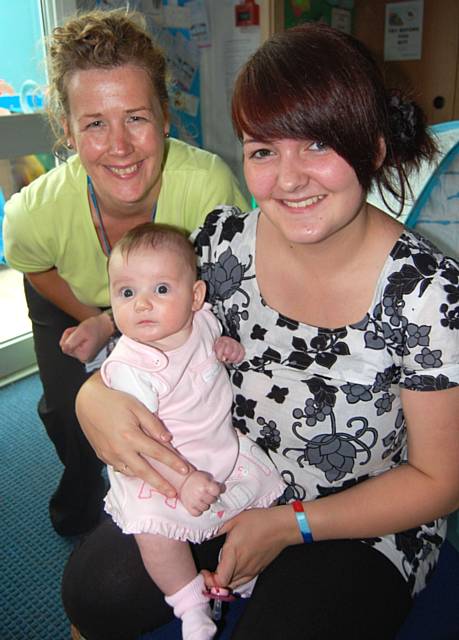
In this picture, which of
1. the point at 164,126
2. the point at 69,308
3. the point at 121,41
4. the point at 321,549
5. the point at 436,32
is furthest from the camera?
the point at 436,32

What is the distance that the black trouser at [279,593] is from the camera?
79 cm

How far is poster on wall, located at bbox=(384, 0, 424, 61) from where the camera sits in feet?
9.21

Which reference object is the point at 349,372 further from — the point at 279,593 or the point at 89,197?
the point at 89,197

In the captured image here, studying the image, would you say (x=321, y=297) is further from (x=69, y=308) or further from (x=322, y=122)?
(x=69, y=308)

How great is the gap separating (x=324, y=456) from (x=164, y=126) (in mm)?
836

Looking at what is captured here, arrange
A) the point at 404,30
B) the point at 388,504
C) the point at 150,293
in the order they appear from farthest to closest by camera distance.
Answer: the point at 404,30
the point at 150,293
the point at 388,504

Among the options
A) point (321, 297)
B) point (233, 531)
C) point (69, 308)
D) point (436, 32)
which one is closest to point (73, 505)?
point (69, 308)

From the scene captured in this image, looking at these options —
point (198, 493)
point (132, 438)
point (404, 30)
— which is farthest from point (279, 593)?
point (404, 30)

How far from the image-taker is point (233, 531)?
93 cm

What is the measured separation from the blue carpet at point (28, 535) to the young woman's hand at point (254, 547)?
76cm

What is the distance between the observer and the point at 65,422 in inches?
64.4

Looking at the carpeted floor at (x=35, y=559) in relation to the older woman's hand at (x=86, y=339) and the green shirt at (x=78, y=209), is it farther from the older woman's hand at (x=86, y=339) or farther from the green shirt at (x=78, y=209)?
the green shirt at (x=78, y=209)

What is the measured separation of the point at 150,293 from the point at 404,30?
2.58 m

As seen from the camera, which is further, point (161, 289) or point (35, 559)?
point (35, 559)
